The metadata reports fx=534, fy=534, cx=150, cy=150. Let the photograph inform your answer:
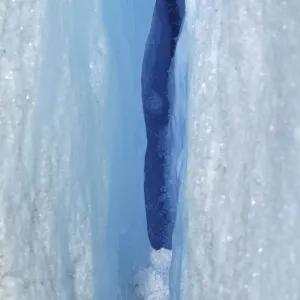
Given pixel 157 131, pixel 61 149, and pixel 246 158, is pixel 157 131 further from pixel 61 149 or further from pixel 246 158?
pixel 246 158

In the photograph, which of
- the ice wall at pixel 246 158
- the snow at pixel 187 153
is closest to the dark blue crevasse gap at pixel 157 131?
the snow at pixel 187 153

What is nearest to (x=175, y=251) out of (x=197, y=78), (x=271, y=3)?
(x=197, y=78)

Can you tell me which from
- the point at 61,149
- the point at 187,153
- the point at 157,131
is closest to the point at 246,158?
the point at 187,153

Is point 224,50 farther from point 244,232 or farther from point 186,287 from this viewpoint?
point 186,287

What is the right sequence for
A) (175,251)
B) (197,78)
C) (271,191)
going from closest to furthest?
1. (271,191)
2. (197,78)
3. (175,251)

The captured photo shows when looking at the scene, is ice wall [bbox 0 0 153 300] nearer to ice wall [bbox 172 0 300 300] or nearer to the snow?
the snow

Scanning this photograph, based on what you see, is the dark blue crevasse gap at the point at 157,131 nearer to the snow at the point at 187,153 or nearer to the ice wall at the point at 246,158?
the snow at the point at 187,153
